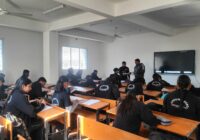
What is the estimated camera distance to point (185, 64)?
7816 mm

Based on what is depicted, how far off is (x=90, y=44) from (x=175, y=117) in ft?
27.4

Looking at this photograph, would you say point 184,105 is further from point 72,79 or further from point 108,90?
point 72,79

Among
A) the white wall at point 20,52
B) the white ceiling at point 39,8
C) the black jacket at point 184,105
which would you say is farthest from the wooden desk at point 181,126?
the white wall at point 20,52

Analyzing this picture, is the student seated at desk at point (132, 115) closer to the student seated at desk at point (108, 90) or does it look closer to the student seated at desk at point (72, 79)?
the student seated at desk at point (108, 90)

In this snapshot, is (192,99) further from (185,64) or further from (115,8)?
(185,64)

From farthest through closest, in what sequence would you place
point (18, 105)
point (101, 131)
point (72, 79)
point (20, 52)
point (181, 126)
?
point (72, 79), point (20, 52), point (18, 105), point (181, 126), point (101, 131)

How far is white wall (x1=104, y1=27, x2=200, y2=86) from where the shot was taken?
25.3 feet

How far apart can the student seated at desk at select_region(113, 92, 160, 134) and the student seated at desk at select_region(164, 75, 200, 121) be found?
1.87 feet

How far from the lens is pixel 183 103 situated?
2.43 meters

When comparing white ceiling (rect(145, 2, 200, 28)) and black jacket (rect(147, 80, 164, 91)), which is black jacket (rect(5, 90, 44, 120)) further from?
white ceiling (rect(145, 2, 200, 28))

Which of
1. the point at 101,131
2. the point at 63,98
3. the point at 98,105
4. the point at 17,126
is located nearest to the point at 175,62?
the point at 98,105

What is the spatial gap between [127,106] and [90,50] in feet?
27.9

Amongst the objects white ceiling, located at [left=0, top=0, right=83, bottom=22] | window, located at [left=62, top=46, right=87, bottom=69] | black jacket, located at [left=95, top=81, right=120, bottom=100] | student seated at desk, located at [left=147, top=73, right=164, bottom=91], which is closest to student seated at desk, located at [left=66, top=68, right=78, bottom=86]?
window, located at [left=62, top=46, right=87, bottom=69]

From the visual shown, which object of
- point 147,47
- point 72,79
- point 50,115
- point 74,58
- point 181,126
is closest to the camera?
point 181,126
